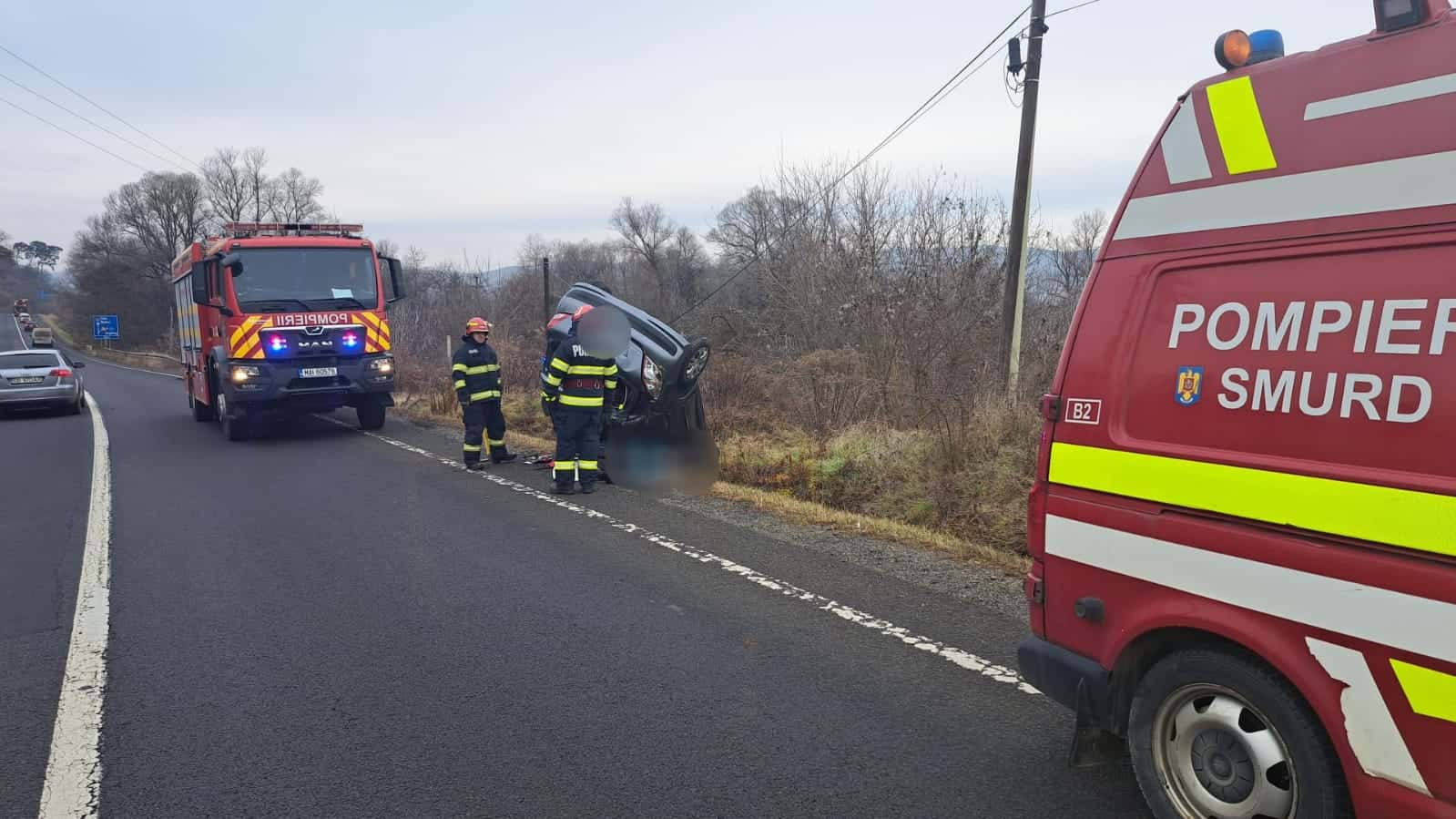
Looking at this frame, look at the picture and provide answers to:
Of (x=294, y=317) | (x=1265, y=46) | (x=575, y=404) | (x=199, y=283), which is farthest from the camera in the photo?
(x=199, y=283)

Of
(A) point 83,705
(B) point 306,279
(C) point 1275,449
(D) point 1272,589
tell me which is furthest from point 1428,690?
(B) point 306,279

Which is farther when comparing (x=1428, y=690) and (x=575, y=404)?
(x=575, y=404)

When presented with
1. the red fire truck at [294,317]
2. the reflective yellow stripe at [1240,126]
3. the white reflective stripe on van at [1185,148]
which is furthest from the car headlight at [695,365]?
the reflective yellow stripe at [1240,126]

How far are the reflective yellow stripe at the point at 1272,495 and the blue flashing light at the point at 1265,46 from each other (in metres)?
1.26

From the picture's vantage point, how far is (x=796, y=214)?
20344mm

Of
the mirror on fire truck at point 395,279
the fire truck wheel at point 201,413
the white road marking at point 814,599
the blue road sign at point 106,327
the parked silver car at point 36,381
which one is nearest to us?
the white road marking at point 814,599

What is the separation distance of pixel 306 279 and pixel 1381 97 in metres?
13.3

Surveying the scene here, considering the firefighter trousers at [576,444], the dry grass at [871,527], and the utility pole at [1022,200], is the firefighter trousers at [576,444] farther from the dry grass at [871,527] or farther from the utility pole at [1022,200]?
the utility pole at [1022,200]

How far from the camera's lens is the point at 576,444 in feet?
30.0

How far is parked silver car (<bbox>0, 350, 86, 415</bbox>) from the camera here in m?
18.4

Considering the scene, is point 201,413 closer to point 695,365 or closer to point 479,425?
point 479,425

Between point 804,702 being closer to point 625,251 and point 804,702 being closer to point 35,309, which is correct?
point 625,251

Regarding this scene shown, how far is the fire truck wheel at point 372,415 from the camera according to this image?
14727 mm

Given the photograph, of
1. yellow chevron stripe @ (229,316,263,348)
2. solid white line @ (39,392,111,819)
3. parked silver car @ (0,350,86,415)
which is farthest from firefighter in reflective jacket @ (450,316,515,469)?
parked silver car @ (0,350,86,415)
